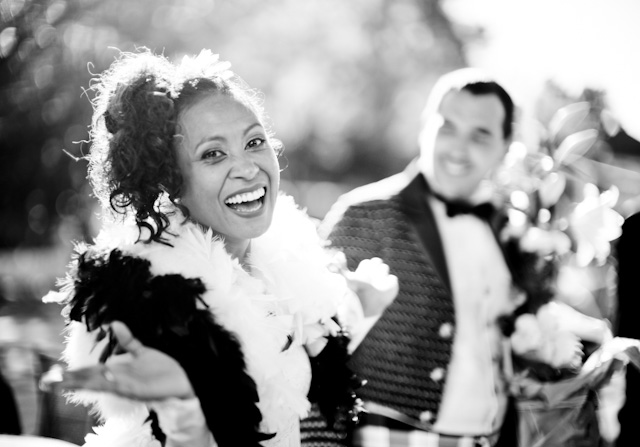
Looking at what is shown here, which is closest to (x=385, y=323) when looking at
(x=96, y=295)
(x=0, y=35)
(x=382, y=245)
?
(x=382, y=245)

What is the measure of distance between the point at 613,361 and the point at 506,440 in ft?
2.02

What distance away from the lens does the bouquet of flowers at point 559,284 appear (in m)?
2.21

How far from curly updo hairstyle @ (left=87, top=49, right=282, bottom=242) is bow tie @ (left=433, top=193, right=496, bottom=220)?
1168 millimetres

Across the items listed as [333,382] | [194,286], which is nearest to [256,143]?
[194,286]

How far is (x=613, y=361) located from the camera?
7.03ft

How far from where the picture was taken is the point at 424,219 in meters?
2.48

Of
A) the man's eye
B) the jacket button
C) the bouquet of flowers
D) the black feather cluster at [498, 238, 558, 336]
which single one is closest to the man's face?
the man's eye

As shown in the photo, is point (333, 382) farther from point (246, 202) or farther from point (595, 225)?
point (595, 225)

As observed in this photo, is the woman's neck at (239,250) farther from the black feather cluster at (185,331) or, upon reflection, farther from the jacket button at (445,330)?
the jacket button at (445,330)

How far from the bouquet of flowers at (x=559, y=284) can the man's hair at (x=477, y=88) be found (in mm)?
134

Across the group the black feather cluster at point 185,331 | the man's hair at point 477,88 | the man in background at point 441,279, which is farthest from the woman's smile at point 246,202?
the man's hair at point 477,88

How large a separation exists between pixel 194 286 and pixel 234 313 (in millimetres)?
119

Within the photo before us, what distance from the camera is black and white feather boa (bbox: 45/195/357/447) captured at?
138cm

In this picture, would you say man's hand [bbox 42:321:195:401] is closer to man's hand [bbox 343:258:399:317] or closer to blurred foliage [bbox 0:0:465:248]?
man's hand [bbox 343:258:399:317]
